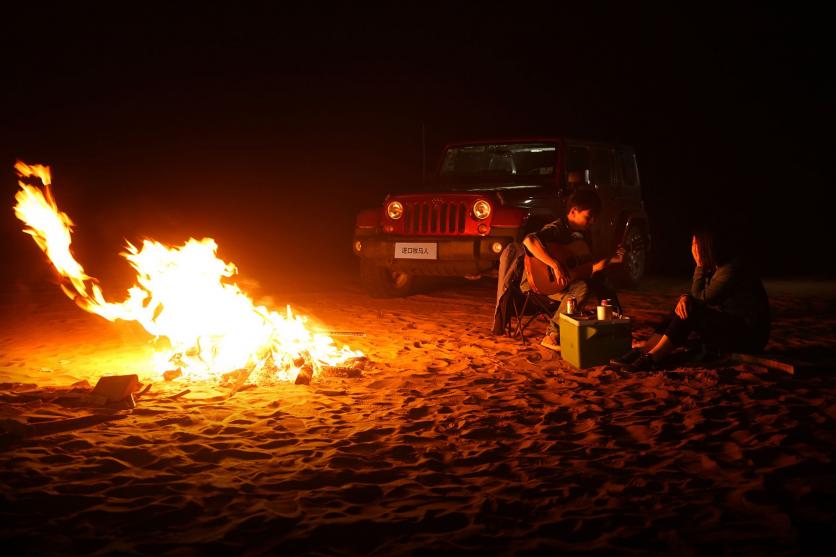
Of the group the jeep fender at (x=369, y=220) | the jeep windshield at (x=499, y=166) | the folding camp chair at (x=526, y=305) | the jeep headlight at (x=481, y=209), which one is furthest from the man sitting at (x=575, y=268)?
the jeep fender at (x=369, y=220)

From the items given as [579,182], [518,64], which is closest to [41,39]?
[518,64]

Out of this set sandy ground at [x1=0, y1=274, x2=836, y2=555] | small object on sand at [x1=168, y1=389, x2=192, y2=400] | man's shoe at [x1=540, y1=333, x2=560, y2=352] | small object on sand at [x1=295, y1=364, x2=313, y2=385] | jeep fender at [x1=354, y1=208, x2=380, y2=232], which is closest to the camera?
sandy ground at [x1=0, y1=274, x2=836, y2=555]

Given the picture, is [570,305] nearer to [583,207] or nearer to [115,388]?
[583,207]

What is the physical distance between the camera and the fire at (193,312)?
19.2 ft

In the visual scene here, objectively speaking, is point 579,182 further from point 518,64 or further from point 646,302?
point 518,64

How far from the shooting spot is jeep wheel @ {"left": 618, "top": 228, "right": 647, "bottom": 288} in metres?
10.8

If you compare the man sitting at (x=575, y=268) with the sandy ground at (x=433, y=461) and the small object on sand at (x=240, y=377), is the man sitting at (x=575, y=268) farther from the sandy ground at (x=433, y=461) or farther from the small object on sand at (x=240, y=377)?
the small object on sand at (x=240, y=377)

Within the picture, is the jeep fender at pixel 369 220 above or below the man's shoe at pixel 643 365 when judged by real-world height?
above

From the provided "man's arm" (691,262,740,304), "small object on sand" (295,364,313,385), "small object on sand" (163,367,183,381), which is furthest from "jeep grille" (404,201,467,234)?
"small object on sand" (163,367,183,381)

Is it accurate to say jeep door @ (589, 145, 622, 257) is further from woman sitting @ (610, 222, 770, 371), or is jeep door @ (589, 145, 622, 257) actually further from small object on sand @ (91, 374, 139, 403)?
small object on sand @ (91, 374, 139, 403)

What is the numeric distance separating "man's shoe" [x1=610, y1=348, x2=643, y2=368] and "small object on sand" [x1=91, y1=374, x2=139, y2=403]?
3.73m

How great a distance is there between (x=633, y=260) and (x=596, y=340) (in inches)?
219

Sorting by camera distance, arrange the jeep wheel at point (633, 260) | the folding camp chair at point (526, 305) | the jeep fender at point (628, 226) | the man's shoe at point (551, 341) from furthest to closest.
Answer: the jeep wheel at point (633, 260) < the jeep fender at point (628, 226) < the folding camp chair at point (526, 305) < the man's shoe at point (551, 341)

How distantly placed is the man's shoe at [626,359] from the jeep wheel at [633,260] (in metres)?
4.94
